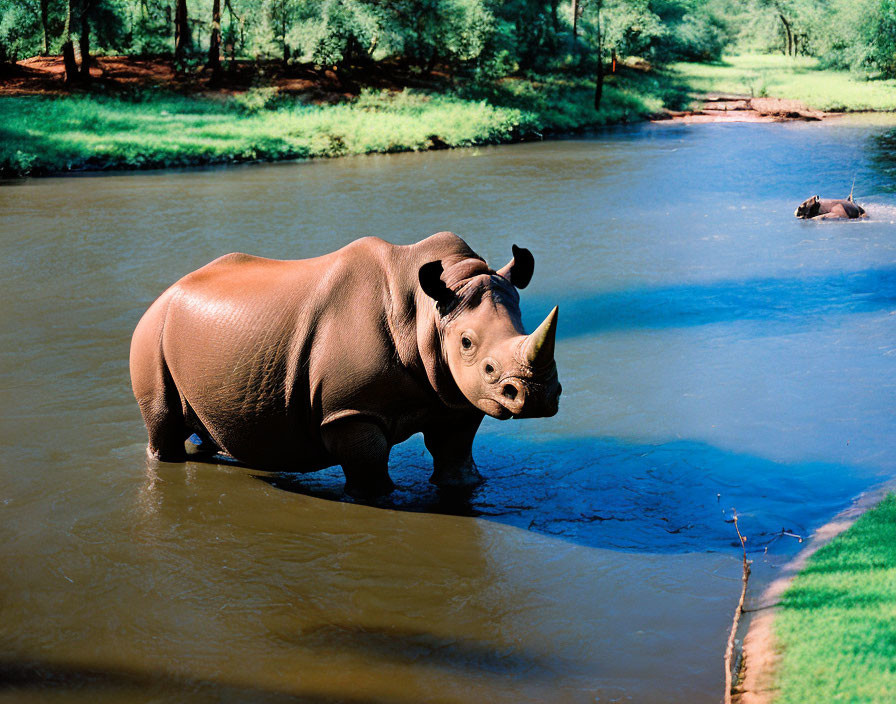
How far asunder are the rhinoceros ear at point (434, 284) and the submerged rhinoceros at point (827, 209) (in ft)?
45.5

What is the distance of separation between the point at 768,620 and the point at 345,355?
303 cm

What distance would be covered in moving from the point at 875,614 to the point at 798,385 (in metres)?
4.51

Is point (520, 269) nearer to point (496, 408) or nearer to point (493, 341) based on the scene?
point (493, 341)

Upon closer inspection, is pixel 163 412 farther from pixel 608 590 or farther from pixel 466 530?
pixel 608 590

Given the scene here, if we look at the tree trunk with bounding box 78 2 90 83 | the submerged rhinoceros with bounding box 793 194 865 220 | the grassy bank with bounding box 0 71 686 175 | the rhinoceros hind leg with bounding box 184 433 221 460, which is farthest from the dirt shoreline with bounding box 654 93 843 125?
the rhinoceros hind leg with bounding box 184 433 221 460

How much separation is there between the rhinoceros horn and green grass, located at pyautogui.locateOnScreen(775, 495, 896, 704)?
194cm

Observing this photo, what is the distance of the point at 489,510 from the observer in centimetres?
653

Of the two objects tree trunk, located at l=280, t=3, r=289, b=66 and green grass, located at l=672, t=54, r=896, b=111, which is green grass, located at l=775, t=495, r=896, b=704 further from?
green grass, located at l=672, t=54, r=896, b=111

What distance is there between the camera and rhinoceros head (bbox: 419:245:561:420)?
205 inches

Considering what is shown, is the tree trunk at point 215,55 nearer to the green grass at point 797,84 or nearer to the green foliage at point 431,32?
the green foliage at point 431,32

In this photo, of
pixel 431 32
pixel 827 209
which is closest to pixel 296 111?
pixel 431 32

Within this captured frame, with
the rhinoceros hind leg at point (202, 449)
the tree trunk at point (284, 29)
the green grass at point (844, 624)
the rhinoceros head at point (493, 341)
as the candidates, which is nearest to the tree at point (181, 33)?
the tree trunk at point (284, 29)

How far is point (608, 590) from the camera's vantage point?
17.9 feet

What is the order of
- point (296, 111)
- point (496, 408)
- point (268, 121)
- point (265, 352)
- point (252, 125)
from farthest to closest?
point (296, 111) → point (268, 121) → point (252, 125) → point (265, 352) → point (496, 408)
